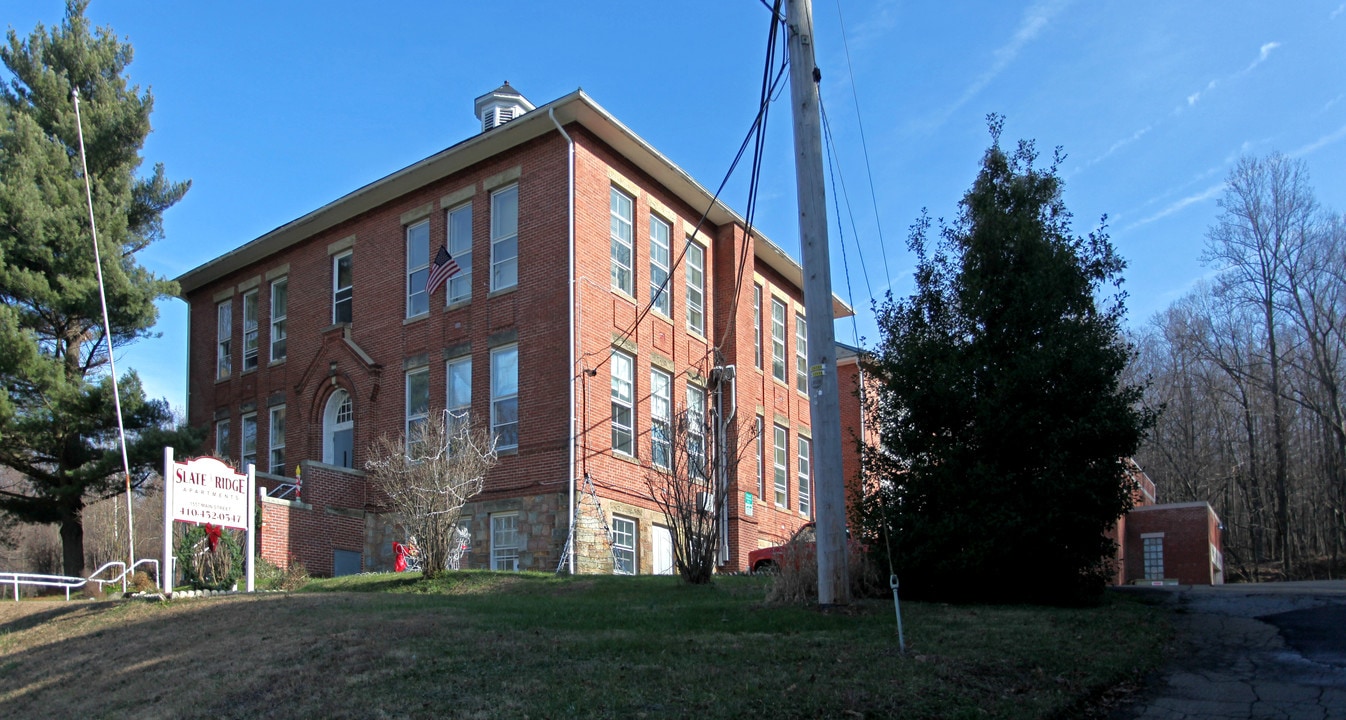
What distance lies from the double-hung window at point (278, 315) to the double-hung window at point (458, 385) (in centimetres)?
693

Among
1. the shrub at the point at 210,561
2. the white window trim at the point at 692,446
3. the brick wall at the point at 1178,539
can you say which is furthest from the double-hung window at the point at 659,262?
the brick wall at the point at 1178,539

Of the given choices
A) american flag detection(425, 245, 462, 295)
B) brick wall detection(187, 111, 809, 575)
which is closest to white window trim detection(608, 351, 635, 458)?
brick wall detection(187, 111, 809, 575)

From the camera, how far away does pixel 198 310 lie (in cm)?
3173

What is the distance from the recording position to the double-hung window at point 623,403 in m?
23.1

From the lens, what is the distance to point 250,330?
2975cm

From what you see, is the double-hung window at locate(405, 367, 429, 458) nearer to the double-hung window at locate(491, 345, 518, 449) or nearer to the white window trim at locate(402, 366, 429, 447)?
the white window trim at locate(402, 366, 429, 447)

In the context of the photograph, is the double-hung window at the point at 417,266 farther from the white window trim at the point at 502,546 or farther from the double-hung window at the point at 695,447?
the double-hung window at the point at 695,447

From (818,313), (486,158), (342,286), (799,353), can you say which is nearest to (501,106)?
(486,158)

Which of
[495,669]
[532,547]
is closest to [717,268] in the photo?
[532,547]

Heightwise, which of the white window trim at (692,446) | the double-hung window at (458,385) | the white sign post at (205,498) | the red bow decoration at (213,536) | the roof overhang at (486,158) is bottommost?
the red bow decoration at (213,536)

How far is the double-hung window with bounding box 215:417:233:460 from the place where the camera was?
29.7 metres

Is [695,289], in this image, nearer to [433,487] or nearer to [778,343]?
[778,343]

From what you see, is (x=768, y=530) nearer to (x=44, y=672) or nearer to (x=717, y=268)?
(x=717, y=268)

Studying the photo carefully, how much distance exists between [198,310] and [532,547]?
1585 centimetres
